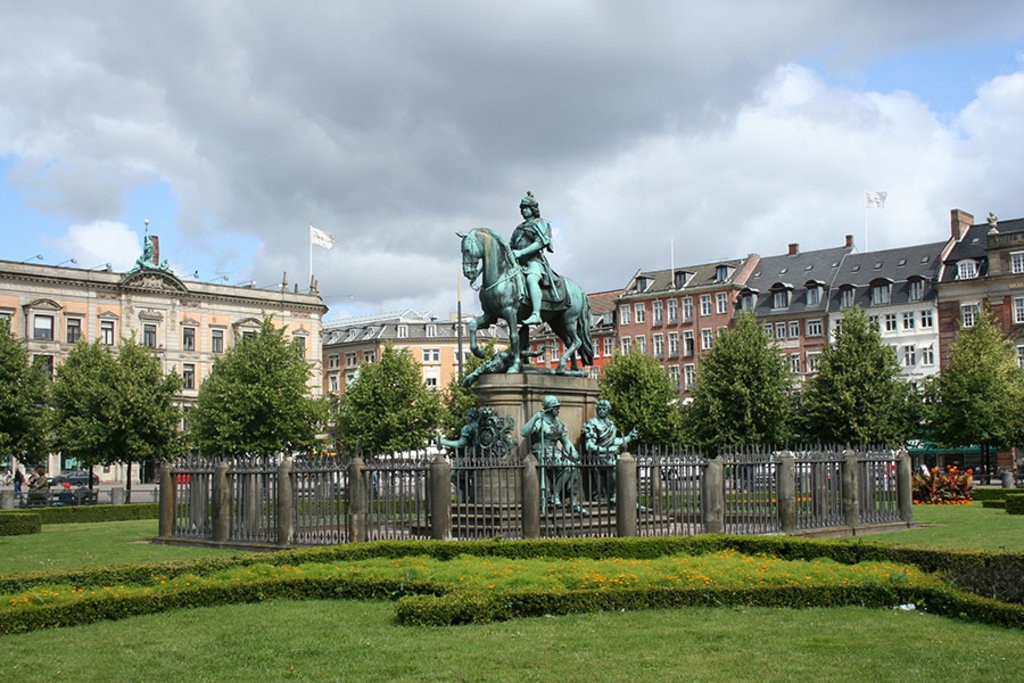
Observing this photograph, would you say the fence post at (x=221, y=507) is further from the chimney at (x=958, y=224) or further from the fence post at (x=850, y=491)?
the chimney at (x=958, y=224)

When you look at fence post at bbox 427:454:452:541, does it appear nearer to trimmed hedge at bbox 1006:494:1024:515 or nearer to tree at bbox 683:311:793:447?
trimmed hedge at bbox 1006:494:1024:515

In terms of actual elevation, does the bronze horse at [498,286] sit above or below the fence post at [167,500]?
above

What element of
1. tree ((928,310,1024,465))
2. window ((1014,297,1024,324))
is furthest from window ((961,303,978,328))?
tree ((928,310,1024,465))

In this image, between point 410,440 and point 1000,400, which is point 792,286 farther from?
point 410,440

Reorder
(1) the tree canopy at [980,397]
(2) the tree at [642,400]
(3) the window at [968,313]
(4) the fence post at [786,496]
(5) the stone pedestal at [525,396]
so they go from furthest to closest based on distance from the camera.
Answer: (3) the window at [968,313], (2) the tree at [642,400], (1) the tree canopy at [980,397], (4) the fence post at [786,496], (5) the stone pedestal at [525,396]

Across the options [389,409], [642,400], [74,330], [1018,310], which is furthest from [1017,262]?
[74,330]

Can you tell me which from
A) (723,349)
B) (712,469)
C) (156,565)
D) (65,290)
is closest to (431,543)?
(156,565)

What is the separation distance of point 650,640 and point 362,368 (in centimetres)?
5602

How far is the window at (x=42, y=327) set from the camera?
2884 inches

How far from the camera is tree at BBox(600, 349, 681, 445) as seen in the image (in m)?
62.0

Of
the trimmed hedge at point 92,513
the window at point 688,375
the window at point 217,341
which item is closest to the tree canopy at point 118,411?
the trimmed hedge at point 92,513

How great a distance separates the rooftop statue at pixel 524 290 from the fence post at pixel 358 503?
11.2ft

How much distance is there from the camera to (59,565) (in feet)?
65.0

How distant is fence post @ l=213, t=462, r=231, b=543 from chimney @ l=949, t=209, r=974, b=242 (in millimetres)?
66657
